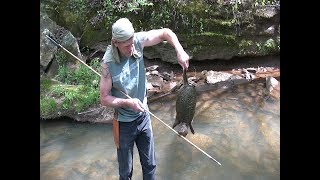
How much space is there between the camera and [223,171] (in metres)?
4.75

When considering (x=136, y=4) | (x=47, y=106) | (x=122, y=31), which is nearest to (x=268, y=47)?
(x=136, y=4)

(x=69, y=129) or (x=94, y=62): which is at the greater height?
(x=94, y=62)

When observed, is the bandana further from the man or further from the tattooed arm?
the tattooed arm

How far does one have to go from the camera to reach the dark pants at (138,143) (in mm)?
3475

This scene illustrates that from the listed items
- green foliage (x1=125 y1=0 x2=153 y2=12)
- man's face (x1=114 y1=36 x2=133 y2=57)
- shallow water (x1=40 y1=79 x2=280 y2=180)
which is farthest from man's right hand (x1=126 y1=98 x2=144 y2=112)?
green foliage (x1=125 y1=0 x2=153 y2=12)

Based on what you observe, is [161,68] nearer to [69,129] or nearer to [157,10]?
[157,10]

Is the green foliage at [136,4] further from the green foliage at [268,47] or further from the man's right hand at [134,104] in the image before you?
the man's right hand at [134,104]

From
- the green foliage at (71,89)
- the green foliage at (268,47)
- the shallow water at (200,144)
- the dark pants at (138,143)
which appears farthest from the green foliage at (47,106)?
the green foliage at (268,47)

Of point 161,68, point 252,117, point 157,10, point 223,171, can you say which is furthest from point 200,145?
point 157,10

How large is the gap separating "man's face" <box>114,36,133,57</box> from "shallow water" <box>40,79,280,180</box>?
202 cm

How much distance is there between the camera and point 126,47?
3.19 metres

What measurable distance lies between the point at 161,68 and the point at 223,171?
335 cm
